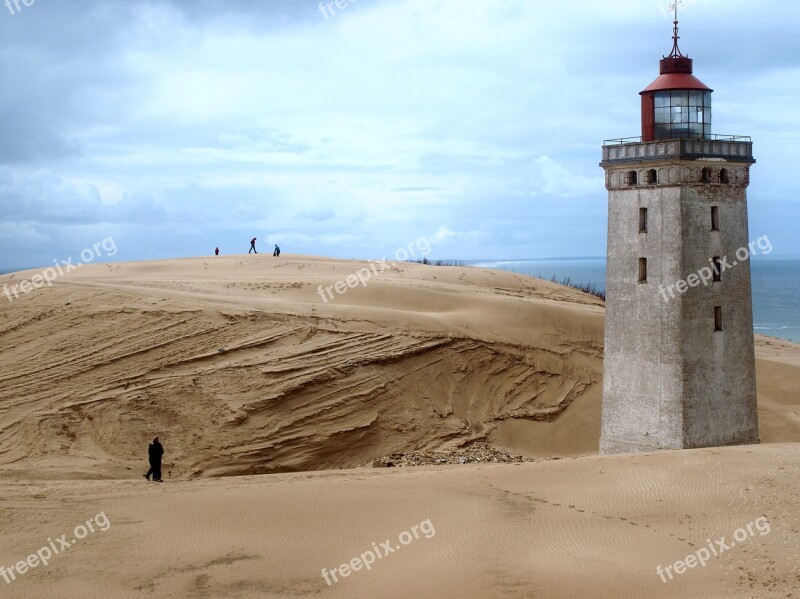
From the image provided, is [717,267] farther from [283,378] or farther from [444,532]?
[444,532]

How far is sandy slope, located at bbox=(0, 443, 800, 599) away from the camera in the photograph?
12.4 metres

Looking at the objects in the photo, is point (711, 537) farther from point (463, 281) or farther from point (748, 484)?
point (463, 281)

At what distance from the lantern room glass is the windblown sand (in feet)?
22.7

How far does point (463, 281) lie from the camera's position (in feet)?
126

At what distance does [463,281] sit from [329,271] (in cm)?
529

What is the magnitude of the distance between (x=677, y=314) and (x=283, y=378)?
29.6 ft

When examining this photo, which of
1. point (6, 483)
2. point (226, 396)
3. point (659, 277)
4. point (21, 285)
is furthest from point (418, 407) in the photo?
point (21, 285)

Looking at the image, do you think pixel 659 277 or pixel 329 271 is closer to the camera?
pixel 659 277
